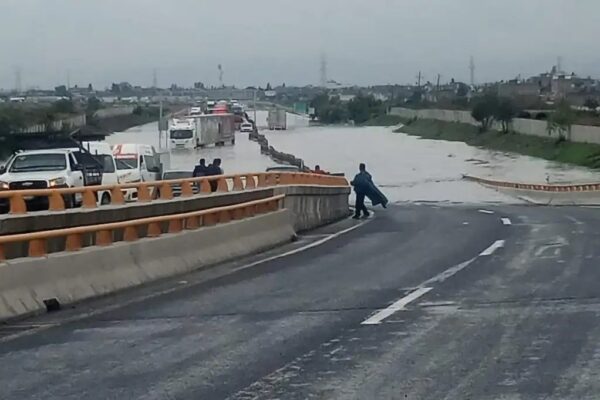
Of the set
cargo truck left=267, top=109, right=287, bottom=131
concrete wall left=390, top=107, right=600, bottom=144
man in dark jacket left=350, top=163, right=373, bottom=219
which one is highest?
man in dark jacket left=350, top=163, right=373, bottom=219

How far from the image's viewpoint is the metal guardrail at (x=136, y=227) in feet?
43.7

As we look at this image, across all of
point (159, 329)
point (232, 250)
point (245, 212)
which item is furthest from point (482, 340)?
point (245, 212)

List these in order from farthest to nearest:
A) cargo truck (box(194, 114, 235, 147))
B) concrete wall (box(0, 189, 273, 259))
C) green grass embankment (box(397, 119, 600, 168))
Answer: green grass embankment (box(397, 119, 600, 168)) < cargo truck (box(194, 114, 235, 147)) < concrete wall (box(0, 189, 273, 259))

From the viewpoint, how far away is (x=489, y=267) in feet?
56.5

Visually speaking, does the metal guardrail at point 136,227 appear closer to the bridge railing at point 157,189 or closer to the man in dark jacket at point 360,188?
the bridge railing at point 157,189

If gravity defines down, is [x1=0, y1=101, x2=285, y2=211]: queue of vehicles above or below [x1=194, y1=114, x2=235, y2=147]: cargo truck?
above

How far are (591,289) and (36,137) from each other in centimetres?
2627

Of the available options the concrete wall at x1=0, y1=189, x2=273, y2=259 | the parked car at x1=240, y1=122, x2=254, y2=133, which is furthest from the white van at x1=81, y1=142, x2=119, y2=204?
the parked car at x1=240, y1=122, x2=254, y2=133

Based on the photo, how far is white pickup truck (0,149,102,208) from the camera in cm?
2858

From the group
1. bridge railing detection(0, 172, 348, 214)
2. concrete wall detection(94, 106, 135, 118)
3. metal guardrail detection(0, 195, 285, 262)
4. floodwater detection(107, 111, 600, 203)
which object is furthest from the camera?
concrete wall detection(94, 106, 135, 118)

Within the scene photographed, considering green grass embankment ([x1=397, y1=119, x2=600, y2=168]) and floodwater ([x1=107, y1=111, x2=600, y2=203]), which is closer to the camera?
floodwater ([x1=107, y1=111, x2=600, y2=203])

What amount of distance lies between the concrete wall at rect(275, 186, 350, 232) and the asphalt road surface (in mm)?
8445

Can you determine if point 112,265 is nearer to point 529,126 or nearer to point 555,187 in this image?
point 555,187

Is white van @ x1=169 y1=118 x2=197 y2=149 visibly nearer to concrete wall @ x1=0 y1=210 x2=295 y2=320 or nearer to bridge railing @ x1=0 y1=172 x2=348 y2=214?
bridge railing @ x1=0 y1=172 x2=348 y2=214
